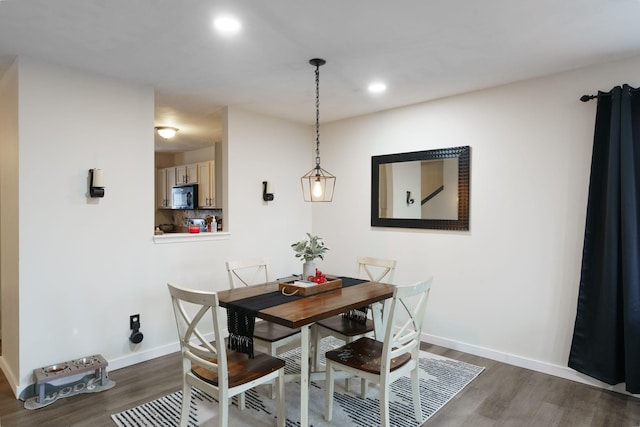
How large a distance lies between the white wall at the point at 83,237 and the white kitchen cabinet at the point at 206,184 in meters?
2.36

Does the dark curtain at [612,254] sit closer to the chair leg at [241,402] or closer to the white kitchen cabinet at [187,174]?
the chair leg at [241,402]

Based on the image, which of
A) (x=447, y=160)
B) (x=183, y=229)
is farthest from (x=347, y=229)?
(x=183, y=229)

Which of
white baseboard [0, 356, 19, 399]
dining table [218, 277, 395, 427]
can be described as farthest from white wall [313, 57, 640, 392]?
white baseboard [0, 356, 19, 399]

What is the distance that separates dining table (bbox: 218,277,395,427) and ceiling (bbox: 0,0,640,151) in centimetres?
172

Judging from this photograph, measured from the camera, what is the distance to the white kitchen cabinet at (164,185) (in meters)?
7.35

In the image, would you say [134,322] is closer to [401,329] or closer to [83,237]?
[83,237]

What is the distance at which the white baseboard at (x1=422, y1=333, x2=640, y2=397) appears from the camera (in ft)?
9.80

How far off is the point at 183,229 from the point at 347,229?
4.14 meters

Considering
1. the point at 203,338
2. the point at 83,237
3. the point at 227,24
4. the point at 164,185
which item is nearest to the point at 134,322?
the point at 83,237

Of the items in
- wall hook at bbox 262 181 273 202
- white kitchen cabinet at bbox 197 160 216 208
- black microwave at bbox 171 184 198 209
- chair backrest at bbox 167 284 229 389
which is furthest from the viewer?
black microwave at bbox 171 184 198 209

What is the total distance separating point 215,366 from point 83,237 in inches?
71.8

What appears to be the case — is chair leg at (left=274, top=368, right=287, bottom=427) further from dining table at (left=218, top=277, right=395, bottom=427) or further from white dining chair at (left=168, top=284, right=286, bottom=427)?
dining table at (left=218, top=277, right=395, bottom=427)

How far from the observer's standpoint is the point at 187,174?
6.88 metres

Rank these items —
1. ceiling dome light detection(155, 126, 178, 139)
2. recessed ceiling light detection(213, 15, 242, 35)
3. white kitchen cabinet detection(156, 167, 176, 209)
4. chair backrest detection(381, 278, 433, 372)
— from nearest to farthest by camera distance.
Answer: chair backrest detection(381, 278, 433, 372) < recessed ceiling light detection(213, 15, 242, 35) < ceiling dome light detection(155, 126, 178, 139) < white kitchen cabinet detection(156, 167, 176, 209)
